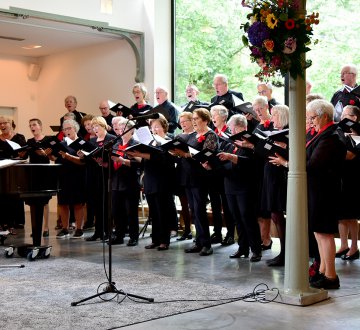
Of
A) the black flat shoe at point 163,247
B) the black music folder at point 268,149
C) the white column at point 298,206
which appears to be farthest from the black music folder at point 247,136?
the black flat shoe at point 163,247

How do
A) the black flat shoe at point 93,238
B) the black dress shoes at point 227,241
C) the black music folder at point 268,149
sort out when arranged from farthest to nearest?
1. the black flat shoe at point 93,238
2. the black dress shoes at point 227,241
3. the black music folder at point 268,149

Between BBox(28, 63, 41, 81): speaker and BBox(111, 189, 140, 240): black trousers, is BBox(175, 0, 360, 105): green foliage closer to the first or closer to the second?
BBox(111, 189, 140, 240): black trousers

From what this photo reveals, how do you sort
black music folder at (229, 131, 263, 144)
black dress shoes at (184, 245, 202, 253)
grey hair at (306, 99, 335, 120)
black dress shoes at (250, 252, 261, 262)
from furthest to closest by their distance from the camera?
black dress shoes at (184, 245, 202, 253)
black dress shoes at (250, 252, 261, 262)
black music folder at (229, 131, 263, 144)
grey hair at (306, 99, 335, 120)

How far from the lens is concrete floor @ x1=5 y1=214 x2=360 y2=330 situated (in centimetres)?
465

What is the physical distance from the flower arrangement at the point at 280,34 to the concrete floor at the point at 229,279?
1.70 metres

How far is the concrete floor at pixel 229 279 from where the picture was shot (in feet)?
15.3

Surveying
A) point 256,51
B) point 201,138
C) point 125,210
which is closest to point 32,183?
point 125,210

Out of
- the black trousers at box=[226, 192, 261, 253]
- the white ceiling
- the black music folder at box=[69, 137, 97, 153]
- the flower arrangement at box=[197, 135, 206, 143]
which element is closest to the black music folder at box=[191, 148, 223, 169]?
the flower arrangement at box=[197, 135, 206, 143]

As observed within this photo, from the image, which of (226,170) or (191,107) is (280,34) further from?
(191,107)

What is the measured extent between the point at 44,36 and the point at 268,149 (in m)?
7.11

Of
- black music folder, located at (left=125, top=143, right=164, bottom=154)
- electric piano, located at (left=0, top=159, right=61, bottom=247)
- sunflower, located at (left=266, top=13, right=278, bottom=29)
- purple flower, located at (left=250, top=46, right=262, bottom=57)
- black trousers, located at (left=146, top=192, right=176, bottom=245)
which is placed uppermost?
sunflower, located at (left=266, top=13, right=278, bottom=29)

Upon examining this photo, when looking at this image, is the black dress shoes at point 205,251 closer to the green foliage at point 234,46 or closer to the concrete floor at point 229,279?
the concrete floor at point 229,279

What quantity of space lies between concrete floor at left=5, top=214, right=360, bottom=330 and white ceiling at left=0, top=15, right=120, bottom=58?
3409mm

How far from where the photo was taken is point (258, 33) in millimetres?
5059
